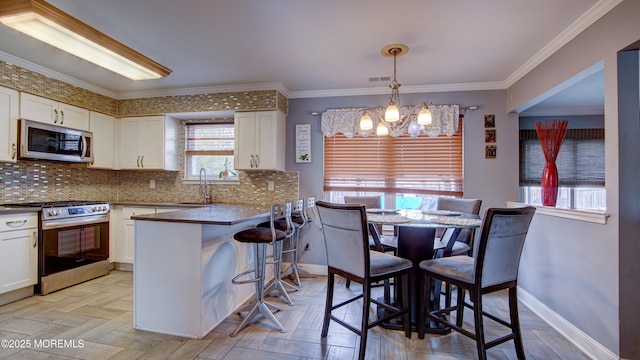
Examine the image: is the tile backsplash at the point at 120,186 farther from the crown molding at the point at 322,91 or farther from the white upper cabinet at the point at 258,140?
the crown molding at the point at 322,91

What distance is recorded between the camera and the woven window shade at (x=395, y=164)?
141 inches

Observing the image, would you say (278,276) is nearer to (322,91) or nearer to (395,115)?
(395,115)

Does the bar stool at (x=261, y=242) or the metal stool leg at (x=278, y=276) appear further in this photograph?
the metal stool leg at (x=278, y=276)

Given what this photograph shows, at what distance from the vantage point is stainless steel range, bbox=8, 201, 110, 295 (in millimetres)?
2971

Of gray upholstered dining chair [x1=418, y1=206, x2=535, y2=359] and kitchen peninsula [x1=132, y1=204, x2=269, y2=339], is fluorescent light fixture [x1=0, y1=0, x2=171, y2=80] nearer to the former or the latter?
kitchen peninsula [x1=132, y1=204, x2=269, y2=339]

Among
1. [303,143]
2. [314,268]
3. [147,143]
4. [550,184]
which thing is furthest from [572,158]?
[147,143]

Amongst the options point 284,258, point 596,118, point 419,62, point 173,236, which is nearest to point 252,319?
point 173,236

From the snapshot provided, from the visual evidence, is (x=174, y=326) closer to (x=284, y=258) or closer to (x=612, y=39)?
(x=284, y=258)

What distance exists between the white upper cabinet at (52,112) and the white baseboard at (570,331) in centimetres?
522

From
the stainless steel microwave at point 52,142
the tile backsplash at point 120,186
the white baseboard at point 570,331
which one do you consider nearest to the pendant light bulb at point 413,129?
the tile backsplash at point 120,186

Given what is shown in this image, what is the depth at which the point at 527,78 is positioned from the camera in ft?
9.85

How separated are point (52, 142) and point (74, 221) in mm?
896

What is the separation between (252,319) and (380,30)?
2.55 m

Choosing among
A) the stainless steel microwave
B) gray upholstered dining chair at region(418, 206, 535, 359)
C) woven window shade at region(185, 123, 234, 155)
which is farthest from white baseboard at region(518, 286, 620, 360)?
the stainless steel microwave
